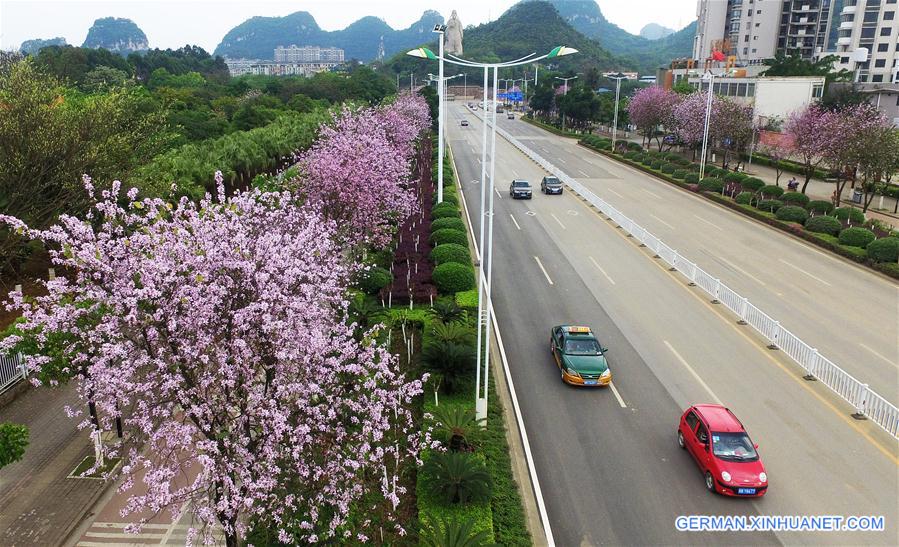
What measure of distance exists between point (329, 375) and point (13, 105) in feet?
58.1

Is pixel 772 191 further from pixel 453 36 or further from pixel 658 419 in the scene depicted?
pixel 453 36

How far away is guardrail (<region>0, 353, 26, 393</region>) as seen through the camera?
1681cm

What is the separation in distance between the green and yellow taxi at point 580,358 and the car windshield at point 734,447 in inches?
161

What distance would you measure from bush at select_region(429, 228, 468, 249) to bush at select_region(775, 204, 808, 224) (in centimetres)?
1909

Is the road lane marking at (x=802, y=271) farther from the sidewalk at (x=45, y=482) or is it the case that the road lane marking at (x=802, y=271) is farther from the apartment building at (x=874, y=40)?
the apartment building at (x=874, y=40)

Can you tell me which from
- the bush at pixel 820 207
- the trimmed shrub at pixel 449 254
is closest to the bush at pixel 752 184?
the bush at pixel 820 207

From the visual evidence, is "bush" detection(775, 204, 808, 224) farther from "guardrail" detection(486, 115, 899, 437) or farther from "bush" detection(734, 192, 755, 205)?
"guardrail" detection(486, 115, 899, 437)

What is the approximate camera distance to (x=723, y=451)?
13281mm

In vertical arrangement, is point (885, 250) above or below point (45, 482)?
above

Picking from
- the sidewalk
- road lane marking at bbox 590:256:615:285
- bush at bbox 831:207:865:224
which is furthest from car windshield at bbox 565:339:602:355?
bush at bbox 831:207:865:224

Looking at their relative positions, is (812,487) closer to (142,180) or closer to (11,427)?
(11,427)

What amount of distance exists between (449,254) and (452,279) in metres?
2.29

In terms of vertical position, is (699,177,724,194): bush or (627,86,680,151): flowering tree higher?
(627,86,680,151): flowering tree

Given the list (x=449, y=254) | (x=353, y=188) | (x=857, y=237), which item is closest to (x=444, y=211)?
(x=449, y=254)
